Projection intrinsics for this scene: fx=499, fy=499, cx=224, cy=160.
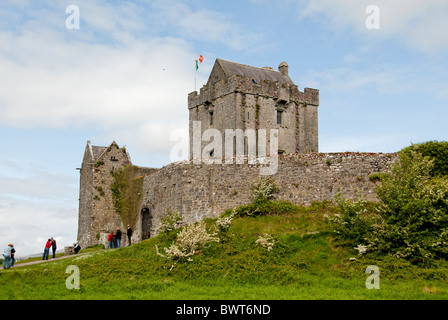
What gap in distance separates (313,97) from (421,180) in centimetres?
2208

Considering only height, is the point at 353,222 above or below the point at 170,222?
above

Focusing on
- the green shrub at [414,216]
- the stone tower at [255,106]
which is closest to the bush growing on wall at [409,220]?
the green shrub at [414,216]

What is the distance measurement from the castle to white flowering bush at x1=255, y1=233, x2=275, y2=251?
15.7ft

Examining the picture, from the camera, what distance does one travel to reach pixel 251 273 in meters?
20.5

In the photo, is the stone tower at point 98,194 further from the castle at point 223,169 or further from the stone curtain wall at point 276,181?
the stone curtain wall at point 276,181

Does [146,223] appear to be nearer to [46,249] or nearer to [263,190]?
[46,249]

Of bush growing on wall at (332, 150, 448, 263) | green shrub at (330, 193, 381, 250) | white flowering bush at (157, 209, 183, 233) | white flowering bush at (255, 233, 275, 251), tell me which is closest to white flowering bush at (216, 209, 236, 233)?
white flowering bush at (255, 233, 275, 251)

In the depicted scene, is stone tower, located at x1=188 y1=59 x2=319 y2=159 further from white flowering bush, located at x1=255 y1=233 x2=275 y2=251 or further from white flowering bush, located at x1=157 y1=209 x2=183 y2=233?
white flowering bush, located at x1=255 y1=233 x2=275 y2=251

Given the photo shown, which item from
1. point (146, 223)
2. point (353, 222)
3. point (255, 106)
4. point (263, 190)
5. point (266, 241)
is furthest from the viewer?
point (255, 106)

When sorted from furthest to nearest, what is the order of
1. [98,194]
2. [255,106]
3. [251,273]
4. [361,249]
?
[98,194] → [255,106] → [361,249] → [251,273]

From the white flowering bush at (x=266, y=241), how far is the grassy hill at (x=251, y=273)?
0.56 ft

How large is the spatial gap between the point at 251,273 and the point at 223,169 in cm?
1043

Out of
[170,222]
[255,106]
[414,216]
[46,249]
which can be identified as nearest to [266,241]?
[414,216]
